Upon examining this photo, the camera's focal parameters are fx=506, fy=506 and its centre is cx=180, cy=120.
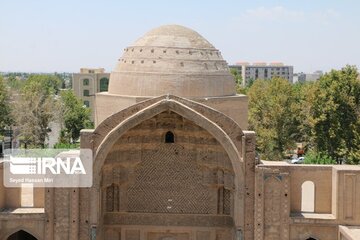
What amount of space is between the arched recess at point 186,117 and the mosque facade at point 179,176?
0.03 m

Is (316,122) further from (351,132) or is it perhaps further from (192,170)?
(192,170)

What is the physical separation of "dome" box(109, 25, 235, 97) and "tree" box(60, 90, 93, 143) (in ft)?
58.6

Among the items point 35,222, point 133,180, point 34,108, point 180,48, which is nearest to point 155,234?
point 133,180

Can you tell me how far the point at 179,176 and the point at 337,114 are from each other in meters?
10.3

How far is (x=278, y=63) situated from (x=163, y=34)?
111 m

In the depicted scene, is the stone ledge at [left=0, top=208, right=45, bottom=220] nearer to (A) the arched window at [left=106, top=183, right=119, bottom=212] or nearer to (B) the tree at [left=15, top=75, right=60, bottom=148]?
(A) the arched window at [left=106, top=183, right=119, bottom=212]

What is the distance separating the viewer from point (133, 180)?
15180 mm

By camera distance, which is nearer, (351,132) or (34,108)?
(351,132)

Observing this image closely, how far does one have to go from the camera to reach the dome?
49.3 ft

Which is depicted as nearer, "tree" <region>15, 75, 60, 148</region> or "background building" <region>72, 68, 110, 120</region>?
"tree" <region>15, 75, 60, 148</region>

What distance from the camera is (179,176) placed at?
15.3 m

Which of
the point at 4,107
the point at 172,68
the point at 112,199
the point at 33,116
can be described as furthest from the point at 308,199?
the point at 4,107

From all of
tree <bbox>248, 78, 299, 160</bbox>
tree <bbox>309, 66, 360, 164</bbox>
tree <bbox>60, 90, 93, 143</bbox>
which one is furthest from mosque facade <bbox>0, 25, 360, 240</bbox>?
tree <bbox>60, 90, 93, 143</bbox>

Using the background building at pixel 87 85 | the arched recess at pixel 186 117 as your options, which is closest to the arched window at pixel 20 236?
the arched recess at pixel 186 117
